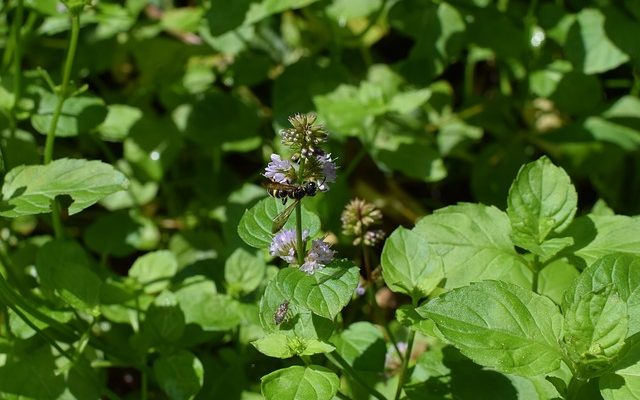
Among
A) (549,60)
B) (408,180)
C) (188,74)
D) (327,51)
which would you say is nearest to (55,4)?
(188,74)

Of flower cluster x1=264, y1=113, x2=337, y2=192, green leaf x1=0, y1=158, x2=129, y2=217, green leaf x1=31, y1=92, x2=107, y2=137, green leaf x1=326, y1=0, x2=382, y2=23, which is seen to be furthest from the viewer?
green leaf x1=326, y1=0, x2=382, y2=23

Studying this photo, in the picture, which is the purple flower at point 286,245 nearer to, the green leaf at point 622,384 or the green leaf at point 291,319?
the green leaf at point 291,319

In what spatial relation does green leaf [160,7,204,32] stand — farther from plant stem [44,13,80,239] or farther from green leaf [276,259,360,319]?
green leaf [276,259,360,319]

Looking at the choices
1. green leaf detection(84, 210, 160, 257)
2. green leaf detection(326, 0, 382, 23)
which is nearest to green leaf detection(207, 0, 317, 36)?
green leaf detection(326, 0, 382, 23)

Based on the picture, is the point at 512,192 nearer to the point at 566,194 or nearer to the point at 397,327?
the point at 566,194

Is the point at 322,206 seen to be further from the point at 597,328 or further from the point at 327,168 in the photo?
the point at 597,328

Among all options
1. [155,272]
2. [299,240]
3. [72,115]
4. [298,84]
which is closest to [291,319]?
[299,240]

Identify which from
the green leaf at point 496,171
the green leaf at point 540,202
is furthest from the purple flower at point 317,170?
the green leaf at point 496,171
